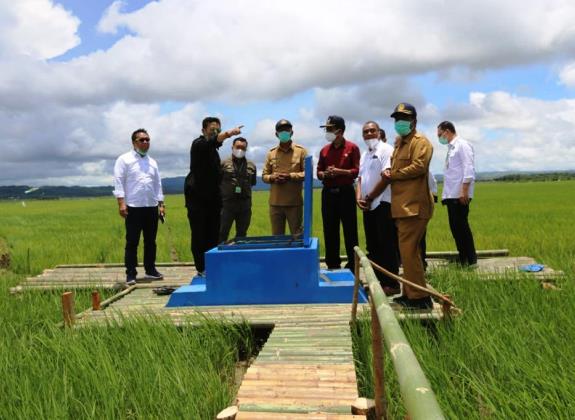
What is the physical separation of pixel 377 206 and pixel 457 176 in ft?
4.74

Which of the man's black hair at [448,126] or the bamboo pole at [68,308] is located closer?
the bamboo pole at [68,308]

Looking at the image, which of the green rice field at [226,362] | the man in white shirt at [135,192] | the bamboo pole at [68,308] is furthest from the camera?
the man in white shirt at [135,192]

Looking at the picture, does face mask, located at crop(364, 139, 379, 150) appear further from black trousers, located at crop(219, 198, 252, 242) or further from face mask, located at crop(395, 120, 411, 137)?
black trousers, located at crop(219, 198, 252, 242)

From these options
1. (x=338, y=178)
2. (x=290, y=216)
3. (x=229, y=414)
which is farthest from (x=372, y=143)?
(x=229, y=414)

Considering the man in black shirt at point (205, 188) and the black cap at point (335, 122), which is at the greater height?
the black cap at point (335, 122)

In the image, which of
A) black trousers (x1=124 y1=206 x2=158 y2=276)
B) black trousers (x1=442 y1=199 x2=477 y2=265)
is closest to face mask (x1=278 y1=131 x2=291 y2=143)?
black trousers (x1=124 y1=206 x2=158 y2=276)

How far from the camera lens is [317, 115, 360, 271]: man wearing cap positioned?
223 inches

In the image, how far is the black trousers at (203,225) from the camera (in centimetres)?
591

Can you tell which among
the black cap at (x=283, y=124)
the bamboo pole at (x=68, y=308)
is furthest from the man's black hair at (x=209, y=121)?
the bamboo pole at (x=68, y=308)

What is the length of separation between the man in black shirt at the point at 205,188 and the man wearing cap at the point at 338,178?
1.22 m

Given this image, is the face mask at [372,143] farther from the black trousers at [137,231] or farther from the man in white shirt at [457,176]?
the black trousers at [137,231]

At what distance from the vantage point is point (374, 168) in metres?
5.25

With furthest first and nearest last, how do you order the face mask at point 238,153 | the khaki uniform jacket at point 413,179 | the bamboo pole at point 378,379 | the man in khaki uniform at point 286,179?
1. the face mask at point 238,153
2. the man in khaki uniform at point 286,179
3. the khaki uniform jacket at point 413,179
4. the bamboo pole at point 378,379

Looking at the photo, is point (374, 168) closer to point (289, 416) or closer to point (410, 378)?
point (289, 416)
